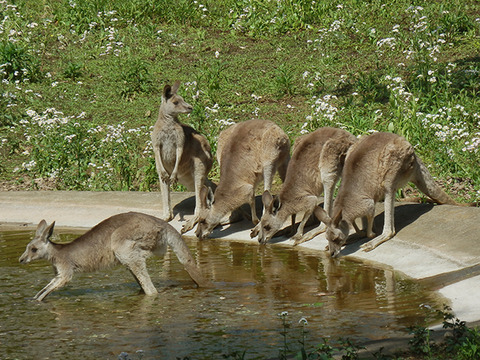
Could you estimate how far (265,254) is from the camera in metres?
9.37

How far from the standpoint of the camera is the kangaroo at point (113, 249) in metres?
7.79

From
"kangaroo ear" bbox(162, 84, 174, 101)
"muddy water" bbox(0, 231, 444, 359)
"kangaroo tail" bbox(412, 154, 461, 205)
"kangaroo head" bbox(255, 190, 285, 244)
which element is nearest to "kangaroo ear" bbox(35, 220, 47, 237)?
"muddy water" bbox(0, 231, 444, 359)

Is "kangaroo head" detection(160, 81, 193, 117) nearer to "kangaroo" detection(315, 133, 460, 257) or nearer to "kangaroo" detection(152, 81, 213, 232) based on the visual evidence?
"kangaroo" detection(152, 81, 213, 232)

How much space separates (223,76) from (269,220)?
6.59 m

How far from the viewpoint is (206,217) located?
1020cm

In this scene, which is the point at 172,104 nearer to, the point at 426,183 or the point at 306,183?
the point at 306,183

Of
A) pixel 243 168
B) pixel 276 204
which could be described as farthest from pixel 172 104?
pixel 276 204

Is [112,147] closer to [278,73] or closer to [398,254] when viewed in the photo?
[278,73]

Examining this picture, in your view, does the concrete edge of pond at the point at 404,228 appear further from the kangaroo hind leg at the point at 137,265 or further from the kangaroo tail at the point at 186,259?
the kangaroo hind leg at the point at 137,265

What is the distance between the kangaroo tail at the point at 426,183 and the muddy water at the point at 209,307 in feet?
4.75

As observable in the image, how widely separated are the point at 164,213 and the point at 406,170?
3.21m

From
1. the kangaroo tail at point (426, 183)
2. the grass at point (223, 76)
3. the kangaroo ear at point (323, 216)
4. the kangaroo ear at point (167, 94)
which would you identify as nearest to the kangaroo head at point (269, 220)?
the kangaroo ear at point (323, 216)

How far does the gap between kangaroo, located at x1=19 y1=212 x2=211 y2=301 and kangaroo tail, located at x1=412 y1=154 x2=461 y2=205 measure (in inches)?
114

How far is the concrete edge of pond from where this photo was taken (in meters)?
7.36
